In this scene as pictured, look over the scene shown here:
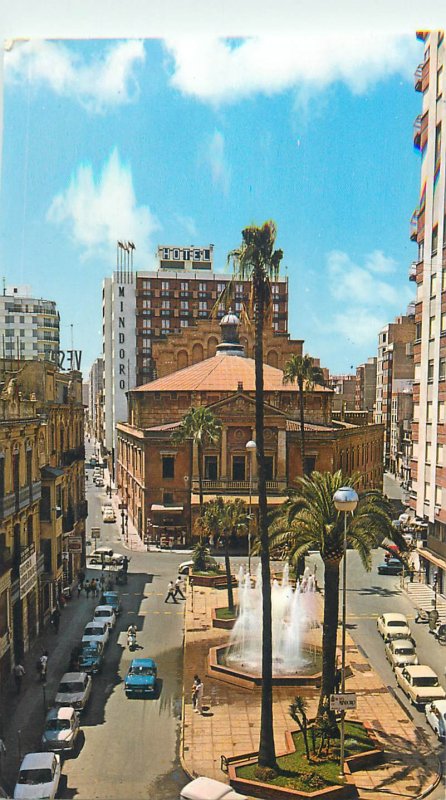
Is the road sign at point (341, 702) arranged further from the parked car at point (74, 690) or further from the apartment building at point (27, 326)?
the apartment building at point (27, 326)

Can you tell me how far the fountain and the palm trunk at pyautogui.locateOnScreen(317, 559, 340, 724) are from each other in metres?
1.60

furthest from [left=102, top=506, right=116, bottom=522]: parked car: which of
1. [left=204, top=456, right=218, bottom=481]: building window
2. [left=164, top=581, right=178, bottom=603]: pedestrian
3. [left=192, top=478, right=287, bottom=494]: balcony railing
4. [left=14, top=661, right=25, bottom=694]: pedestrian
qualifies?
[left=14, top=661, right=25, bottom=694]: pedestrian

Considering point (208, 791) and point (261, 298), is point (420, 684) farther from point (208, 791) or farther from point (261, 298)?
point (261, 298)

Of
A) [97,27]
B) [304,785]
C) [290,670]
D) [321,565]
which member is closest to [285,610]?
[290,670]

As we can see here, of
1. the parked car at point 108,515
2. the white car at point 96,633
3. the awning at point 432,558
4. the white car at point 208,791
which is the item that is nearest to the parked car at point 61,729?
the white car at point 208,791

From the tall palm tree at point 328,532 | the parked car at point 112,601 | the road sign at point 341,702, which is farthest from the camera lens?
the parked car at point 112,601

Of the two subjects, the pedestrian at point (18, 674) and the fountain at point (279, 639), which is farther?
the fountain at point (279, 639)

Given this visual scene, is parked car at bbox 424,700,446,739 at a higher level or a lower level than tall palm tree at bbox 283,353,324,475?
lower

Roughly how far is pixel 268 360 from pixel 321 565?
505 cm

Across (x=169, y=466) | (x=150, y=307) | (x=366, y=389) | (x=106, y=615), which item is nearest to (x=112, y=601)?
(x=106, y=615)

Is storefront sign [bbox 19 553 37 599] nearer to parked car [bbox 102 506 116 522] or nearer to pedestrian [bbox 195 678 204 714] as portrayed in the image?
pedestrian [bbox 195 678 204 714]

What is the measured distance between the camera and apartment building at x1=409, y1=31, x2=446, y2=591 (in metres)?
12.0

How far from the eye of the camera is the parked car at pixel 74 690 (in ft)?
46.5

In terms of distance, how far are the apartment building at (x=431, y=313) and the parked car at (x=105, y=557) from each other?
8970 millimetres
